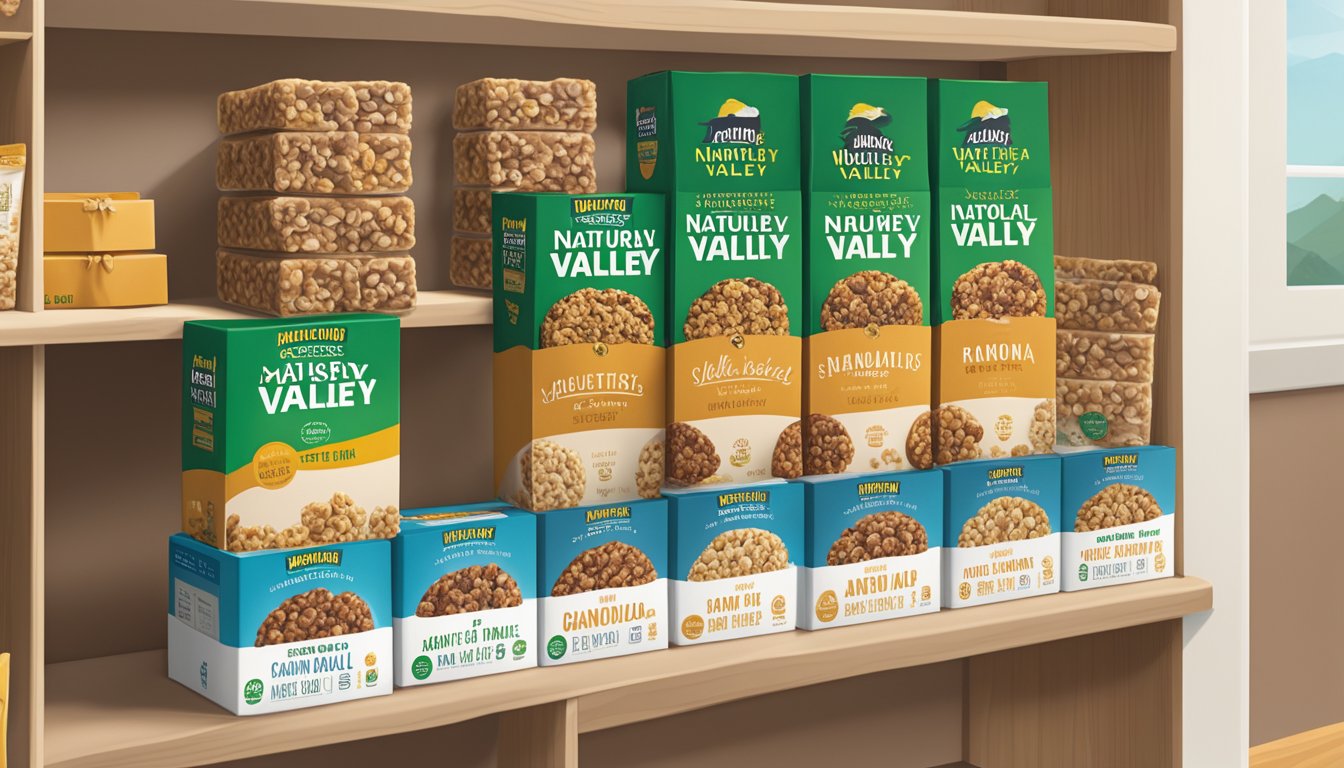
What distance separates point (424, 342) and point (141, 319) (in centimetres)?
50

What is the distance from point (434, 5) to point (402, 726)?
27.6 inches

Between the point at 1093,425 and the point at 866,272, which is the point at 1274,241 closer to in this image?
the point at 1093,425

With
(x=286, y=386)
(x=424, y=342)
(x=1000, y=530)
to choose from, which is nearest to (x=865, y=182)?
(x=1000, y=530)

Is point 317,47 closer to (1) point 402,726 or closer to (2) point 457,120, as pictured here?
(2) point 457,120

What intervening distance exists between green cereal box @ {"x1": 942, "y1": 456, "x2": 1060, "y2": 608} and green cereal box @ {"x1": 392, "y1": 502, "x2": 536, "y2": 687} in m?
0.53

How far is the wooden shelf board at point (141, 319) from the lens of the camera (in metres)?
1.22

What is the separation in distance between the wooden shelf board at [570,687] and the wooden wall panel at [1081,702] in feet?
0.52

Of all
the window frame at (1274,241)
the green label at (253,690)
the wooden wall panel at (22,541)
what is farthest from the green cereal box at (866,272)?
the window frame at (1274,241)

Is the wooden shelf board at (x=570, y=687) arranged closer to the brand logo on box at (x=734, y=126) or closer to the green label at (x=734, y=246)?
the green label at (x=734, y=246)

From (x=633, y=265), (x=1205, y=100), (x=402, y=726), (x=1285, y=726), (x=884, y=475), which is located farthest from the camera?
(x=1285, y=726)

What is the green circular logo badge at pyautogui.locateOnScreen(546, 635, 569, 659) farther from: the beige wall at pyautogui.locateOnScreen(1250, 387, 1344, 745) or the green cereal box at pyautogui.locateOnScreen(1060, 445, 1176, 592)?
the beige wall at pyautogui.locateOnScreen(1250, 387, 1344, 745)

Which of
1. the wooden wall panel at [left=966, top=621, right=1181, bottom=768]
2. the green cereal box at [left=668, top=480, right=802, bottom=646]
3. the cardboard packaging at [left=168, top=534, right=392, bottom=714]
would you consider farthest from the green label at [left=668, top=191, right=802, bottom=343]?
the wooden wall panel at [left=966, top=621, right=1181, bottom=768]

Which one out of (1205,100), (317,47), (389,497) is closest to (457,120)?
(317,47)

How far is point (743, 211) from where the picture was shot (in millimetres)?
1562
